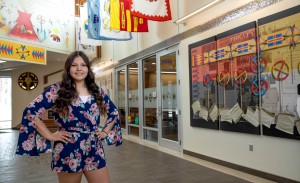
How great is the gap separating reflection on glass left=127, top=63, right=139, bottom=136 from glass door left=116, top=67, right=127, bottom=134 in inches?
12.9

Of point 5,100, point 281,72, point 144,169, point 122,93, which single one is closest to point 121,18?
point 144,169

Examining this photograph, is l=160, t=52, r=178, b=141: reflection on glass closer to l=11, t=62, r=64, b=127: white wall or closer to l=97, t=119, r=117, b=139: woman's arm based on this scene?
l=97, t=119, r=117, b=139: woman's arm

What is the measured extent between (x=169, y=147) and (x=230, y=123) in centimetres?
232

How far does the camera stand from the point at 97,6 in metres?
7.99

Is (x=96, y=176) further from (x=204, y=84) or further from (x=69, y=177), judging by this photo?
(x=204, y=84)

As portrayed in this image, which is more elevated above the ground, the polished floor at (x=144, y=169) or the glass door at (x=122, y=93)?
the glass door at (x=122, y=93)


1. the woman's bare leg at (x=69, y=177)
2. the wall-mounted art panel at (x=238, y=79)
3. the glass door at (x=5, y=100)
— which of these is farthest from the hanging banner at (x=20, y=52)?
the woman's bare leg at (x=69, y=177)

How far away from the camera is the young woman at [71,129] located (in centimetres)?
179

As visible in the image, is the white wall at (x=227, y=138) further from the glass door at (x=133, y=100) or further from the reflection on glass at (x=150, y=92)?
the glass door at (x=133, y=100)

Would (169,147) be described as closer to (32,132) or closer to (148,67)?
(148,67)

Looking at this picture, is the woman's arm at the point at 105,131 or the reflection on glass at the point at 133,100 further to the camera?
the reflection on glass at the point at 133,100

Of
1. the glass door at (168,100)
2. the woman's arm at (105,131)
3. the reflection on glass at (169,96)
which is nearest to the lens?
the woman's arm at (105,131)

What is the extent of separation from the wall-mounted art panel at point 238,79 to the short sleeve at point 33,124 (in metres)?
3.05

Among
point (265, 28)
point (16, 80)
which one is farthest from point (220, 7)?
point (16, 80)
